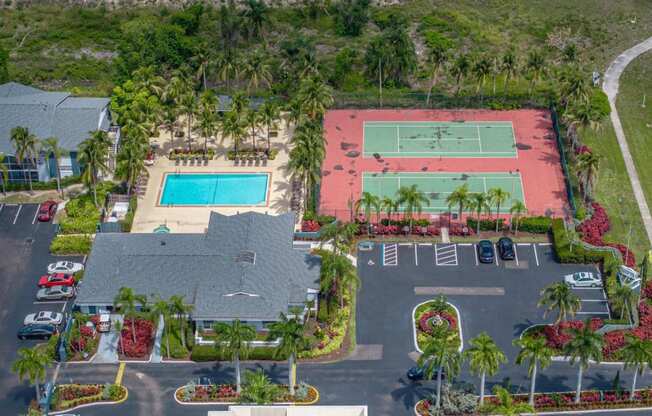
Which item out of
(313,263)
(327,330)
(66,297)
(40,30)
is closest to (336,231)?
(313,263)

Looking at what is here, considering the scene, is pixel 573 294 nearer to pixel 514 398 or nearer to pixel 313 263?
pixel 514 398

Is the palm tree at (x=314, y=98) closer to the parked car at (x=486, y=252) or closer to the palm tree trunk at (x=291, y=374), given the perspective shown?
the parked car at (x=486, y=252)

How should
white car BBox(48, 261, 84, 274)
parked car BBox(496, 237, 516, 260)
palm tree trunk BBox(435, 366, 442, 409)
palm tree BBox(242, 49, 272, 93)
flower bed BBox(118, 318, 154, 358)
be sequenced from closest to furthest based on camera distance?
palm tree trunk BBox(435, 366, 442, 409), flower bed BBox(118, 318, 154, 358), white car BBox(48, 261, 84, 274), parked car BBox(496, 237, 516, 260), palm tree BBox(242, 49, 272, 93)

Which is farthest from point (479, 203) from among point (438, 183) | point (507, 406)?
point (507, 406)

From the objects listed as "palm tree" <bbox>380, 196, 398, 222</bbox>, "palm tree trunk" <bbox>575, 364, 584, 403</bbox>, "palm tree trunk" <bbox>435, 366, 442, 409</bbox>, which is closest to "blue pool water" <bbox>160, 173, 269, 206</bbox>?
"palm tree" <bbox>380, 196, 398, 222</bbox>

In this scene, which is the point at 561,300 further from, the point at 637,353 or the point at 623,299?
the point at 637,353

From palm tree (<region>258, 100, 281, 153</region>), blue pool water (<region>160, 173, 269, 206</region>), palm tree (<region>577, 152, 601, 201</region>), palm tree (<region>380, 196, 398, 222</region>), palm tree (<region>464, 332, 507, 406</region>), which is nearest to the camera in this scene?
palm tree (<region>464, 332, 507, 406</region>)

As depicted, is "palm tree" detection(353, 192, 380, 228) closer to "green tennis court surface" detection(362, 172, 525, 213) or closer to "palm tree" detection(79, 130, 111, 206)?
"green tennis court surface" detection(362, 172, 525, 213)
